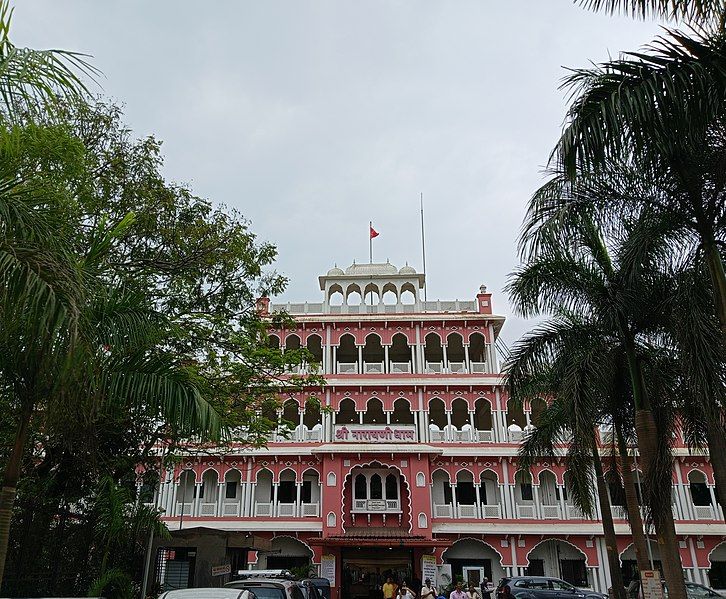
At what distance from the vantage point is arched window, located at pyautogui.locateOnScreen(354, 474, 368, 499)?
2842 centimetres

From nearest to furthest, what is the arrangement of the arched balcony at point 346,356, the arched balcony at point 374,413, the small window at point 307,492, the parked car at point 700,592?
the parked car at point 700,592 → the small window at point 307,492 → the arched balcony at point 374,413 → the arched balcony at point 346,356

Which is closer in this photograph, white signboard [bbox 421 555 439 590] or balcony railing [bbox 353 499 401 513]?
white signboard [bbox 421 555 439 590]

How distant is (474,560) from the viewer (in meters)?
27.3

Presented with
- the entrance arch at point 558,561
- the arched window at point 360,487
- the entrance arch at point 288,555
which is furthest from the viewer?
the arched window at point 360,487

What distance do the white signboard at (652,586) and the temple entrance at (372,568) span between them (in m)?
15.7

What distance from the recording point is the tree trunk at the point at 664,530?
1130 centimetres

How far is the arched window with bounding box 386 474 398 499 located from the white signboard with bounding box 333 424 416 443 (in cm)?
197

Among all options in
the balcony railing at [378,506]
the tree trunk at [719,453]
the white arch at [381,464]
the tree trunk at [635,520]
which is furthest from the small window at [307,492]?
the tree trunk at [719,453]

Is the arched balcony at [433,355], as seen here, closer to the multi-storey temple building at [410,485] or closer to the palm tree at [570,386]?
the multi-storey temple building at [410,485]

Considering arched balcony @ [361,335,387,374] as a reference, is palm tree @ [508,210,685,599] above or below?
below

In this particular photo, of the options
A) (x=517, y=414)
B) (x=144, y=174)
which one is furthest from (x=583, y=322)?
(x=517, y=414)

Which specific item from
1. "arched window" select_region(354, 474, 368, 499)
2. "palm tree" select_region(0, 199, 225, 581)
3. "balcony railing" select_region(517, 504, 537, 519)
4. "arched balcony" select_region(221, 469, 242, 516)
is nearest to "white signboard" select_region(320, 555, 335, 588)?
"arched window" select_region(354, 474, 368, 499)

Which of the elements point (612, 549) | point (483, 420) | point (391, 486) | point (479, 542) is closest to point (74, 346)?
point (612, 549)

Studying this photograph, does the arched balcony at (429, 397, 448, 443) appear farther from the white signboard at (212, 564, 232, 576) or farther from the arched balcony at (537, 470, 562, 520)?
the white signboard at (212, 564, 232, 576)
